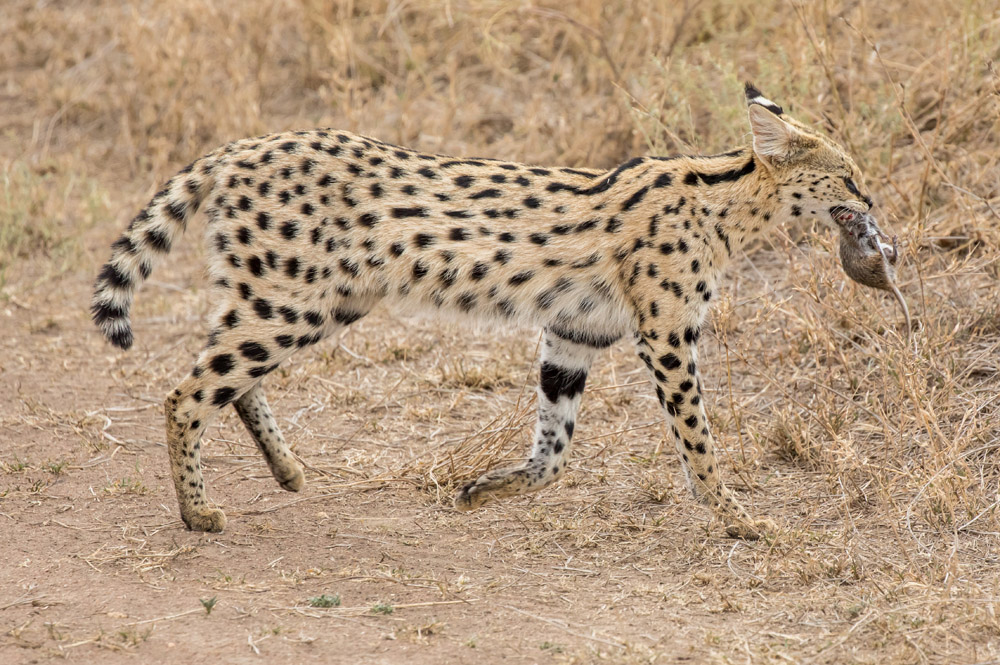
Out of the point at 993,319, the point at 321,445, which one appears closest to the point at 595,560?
the point at 321,445

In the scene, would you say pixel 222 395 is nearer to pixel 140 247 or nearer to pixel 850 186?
pixel 140 247

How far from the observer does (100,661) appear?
409 cm

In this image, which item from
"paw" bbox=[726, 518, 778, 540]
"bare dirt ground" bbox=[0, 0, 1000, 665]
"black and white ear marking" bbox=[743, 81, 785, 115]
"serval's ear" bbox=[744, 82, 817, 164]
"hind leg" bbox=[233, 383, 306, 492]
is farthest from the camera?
"hind leg" bbox=[233, 383, 306, 492]

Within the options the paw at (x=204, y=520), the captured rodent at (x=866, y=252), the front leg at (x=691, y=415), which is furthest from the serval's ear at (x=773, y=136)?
the paw at (x=204, y=520)

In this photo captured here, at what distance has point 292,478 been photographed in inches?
221

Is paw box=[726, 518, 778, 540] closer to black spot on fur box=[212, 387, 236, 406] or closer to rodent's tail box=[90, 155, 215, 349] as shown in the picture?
black spot on fur box=[212, 387, 236, 406]

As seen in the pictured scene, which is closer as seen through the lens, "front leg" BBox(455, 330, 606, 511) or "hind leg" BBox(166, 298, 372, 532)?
"hind leg" BBox(166, 298, 372, 532)

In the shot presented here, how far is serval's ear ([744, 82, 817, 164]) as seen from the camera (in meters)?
5.19

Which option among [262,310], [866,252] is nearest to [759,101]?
[866,252]

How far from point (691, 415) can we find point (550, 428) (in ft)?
2.22

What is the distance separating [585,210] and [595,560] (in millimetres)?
1437

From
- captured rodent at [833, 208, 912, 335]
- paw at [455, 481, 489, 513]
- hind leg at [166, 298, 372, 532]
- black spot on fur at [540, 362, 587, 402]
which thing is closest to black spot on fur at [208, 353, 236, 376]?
hind leg at [166, 298, 372, 532]

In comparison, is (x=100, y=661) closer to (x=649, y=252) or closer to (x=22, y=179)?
(x=649, y=252)

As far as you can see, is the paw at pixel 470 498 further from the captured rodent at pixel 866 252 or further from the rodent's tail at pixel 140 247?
the captured rodent at pixel 866 252
